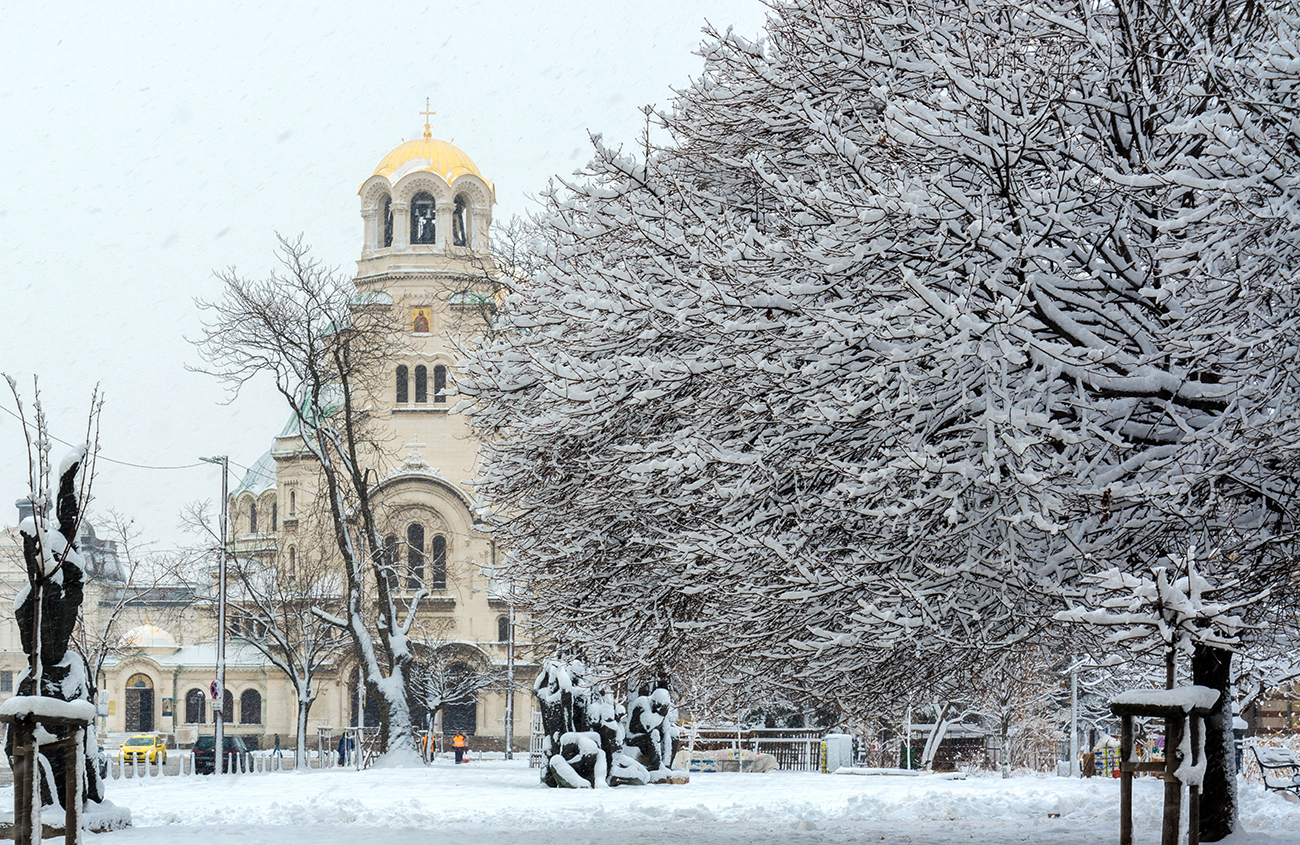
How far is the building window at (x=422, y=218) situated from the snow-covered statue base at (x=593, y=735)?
46183 millimetres

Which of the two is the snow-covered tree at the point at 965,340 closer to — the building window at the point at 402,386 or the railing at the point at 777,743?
the railing at the point at 777,743

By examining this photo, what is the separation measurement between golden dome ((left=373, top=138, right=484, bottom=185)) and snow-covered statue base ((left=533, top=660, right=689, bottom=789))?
1820 inches

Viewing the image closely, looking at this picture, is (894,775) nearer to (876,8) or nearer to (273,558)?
(876,8)

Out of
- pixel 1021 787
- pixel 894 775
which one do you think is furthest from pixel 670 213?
pixel 894 775

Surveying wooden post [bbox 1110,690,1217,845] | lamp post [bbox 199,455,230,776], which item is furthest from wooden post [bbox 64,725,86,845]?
lamp post [bbox 199,455,230,776]

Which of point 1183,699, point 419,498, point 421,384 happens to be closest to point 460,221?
point 421,384

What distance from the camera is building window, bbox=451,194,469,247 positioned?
64.3m

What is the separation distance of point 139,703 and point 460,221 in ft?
108

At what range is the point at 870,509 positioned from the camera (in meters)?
8.98

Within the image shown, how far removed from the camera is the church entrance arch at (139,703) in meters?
75.2

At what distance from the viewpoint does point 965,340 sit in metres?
8.20

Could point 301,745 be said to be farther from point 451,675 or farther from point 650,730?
point 650,730

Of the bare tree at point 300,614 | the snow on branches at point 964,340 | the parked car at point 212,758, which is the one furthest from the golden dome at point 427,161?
the snow on branches at point 964,340

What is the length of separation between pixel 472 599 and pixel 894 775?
38681 millimetres
